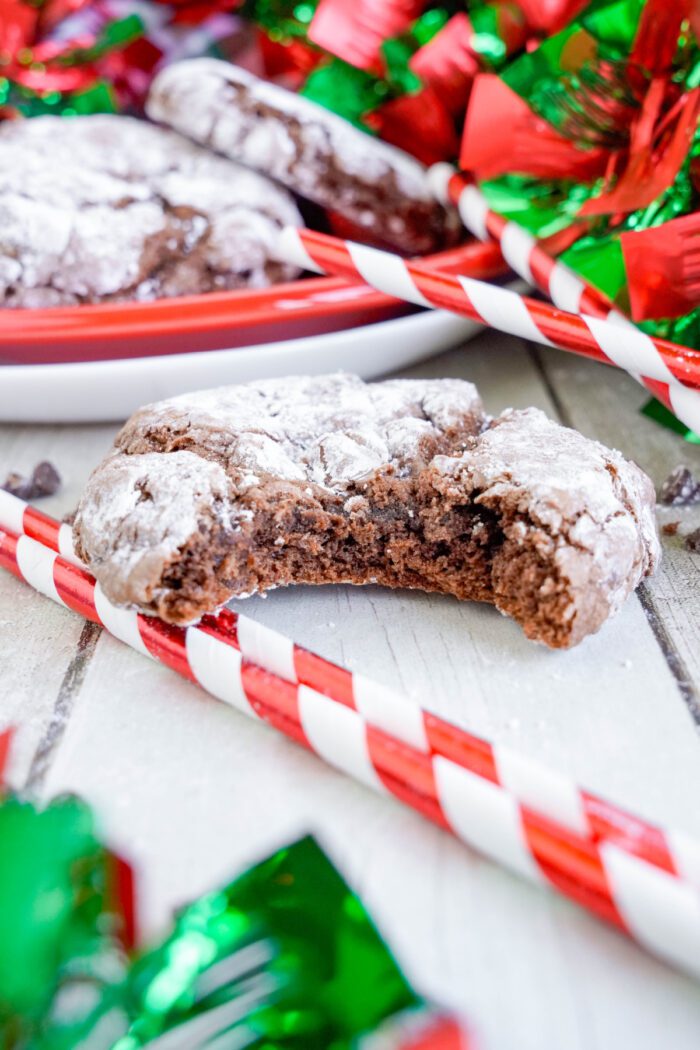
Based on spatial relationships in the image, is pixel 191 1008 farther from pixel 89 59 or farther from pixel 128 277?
pixel 89 59

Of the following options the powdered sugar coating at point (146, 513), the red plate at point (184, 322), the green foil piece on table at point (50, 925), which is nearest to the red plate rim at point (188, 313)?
the red plate at point (184, 322)

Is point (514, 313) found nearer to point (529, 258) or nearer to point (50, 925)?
point (529, 258)

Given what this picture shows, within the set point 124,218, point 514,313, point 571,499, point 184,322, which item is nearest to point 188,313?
point 184,322

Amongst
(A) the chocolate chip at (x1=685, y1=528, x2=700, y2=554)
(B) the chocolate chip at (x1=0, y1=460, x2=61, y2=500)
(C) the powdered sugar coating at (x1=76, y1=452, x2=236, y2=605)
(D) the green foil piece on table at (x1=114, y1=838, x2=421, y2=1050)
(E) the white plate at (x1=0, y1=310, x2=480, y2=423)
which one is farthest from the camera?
(E) the white plate at (x1=0, y1=310, x2=480, y2=423)

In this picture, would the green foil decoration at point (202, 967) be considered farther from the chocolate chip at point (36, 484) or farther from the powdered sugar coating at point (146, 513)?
the chocolate chip at point (36, 484)

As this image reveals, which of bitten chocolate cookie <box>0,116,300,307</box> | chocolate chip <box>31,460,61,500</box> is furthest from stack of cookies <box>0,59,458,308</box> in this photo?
chocolate chip <box>31,460,61,500</box>

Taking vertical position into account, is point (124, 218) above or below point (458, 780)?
below

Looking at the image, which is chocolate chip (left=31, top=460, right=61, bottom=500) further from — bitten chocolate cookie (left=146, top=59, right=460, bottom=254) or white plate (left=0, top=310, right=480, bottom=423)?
bitten chocolate cookie (left=146, top=59, right=460, bottom=254)
